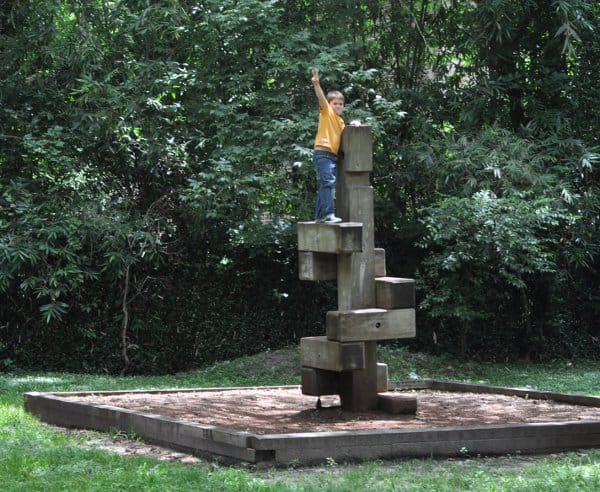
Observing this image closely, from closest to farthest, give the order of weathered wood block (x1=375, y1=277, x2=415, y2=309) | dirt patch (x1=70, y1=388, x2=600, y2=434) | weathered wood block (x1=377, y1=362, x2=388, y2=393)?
dirt patch (x1=70, y1=388, x2=600, y2=434) → weathered wood block (x1=375, y1=277, x2=415, y2=309) → weathered wood block (x1=377, y1=362, x2=388, y2=393)

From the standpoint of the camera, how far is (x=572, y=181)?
16.4 metres

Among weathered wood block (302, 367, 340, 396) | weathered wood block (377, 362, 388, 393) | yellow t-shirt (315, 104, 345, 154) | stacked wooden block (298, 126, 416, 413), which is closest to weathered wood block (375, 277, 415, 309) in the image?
stacked wooden block (298, 126, 416, 413)

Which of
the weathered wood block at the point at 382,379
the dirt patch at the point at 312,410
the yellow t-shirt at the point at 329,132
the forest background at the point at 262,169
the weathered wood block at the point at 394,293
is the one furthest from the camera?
the forest background at the point at 262,169

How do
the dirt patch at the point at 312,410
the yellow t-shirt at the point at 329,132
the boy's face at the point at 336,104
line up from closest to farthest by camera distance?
the dirt patch at the point at 312,410 < the yellow t-shirt at the point at 329,132 < the boy's face at the point at 336,104

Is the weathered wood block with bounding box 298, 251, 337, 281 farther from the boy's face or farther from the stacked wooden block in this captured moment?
the boy's face

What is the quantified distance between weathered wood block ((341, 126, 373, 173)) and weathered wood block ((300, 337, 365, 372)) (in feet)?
5.04

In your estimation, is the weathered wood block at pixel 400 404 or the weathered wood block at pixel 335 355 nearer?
the weathered wood block at pixel 335 355

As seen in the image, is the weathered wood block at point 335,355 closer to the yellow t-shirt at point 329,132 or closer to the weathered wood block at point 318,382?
the weathered wood block at point 318,382

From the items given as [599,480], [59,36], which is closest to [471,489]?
[599,480]

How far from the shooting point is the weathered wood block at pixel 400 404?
9414mm

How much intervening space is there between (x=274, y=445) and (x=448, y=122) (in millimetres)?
10735

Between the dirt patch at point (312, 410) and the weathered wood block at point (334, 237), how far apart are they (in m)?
1.45

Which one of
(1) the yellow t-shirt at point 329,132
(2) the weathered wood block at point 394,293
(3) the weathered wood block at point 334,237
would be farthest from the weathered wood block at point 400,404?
(1) the yellow t-shirt at point 329,132

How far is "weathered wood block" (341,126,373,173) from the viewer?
31.2ft
